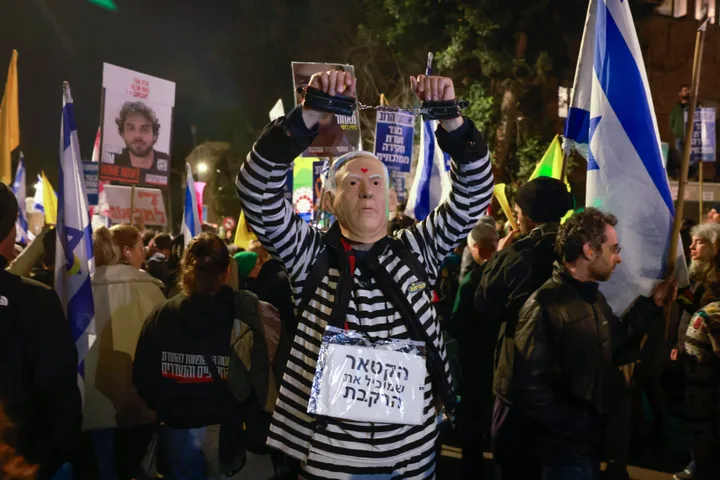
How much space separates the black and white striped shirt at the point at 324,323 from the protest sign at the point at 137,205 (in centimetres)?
909

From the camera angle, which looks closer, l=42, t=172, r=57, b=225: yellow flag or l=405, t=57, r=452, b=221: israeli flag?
l=405, t=57, r=452, b=221: israeli flag

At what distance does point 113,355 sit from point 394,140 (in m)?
5.76

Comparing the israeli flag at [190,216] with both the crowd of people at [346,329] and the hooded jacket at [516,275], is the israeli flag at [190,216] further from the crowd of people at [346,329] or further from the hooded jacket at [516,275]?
the hooded jacket at [516,275]

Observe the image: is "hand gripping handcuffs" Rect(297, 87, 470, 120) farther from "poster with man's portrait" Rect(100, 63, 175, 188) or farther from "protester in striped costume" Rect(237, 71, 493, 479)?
"poster with man's portrait" Rect(100, 63, 175, 188)

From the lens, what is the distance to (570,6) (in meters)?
19.0

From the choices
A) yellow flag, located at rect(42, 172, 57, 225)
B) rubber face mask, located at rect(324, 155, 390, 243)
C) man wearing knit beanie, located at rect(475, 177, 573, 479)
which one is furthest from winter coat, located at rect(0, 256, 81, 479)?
yellow flag, located at rect(42, 172, 57, 225)

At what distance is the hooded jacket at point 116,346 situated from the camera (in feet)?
16.4

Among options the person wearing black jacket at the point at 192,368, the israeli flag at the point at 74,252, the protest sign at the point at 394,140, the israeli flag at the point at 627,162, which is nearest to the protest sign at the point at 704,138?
the protest sign at the point at 394,140

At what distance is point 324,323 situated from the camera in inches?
105

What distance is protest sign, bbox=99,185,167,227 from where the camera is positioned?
11.2 m

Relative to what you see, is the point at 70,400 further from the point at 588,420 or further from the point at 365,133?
the point at 365,133

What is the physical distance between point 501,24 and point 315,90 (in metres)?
17.7

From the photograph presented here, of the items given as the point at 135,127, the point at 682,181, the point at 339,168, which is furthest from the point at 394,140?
the point at 339,168

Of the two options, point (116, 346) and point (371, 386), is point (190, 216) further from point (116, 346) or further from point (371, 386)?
point (371, 386)
